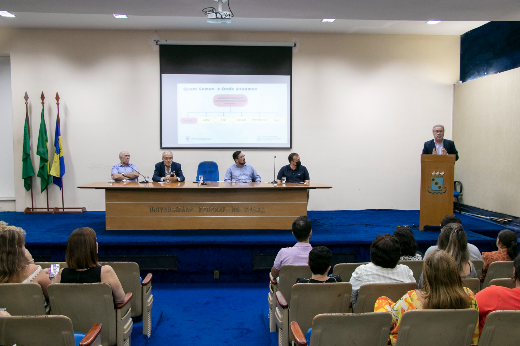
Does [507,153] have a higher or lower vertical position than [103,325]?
higher

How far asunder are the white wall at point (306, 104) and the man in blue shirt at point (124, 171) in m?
1.04

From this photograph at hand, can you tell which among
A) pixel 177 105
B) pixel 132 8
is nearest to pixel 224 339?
pixel 132 8

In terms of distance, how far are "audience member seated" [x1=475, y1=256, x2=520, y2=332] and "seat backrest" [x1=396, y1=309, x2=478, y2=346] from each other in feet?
0.55

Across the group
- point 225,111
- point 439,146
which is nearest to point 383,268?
point 439,146

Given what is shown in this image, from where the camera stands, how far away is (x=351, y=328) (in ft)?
5.53

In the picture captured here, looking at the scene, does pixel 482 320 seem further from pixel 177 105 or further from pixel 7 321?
pixel 177 105

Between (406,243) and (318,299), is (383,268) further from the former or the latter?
(406,243)

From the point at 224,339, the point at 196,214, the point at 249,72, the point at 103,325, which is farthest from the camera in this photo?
the point at 249,72

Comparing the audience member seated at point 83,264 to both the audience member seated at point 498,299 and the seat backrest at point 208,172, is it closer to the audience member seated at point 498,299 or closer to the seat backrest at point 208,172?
the audience member seated at point 498,299

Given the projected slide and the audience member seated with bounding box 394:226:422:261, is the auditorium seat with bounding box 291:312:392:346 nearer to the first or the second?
the audience member seated with bounding box 394:226:422:261

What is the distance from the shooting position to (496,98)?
5777mm

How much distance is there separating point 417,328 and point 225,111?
220 inches

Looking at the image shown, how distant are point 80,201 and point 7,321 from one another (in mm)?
5638

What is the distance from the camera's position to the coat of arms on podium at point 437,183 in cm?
463
